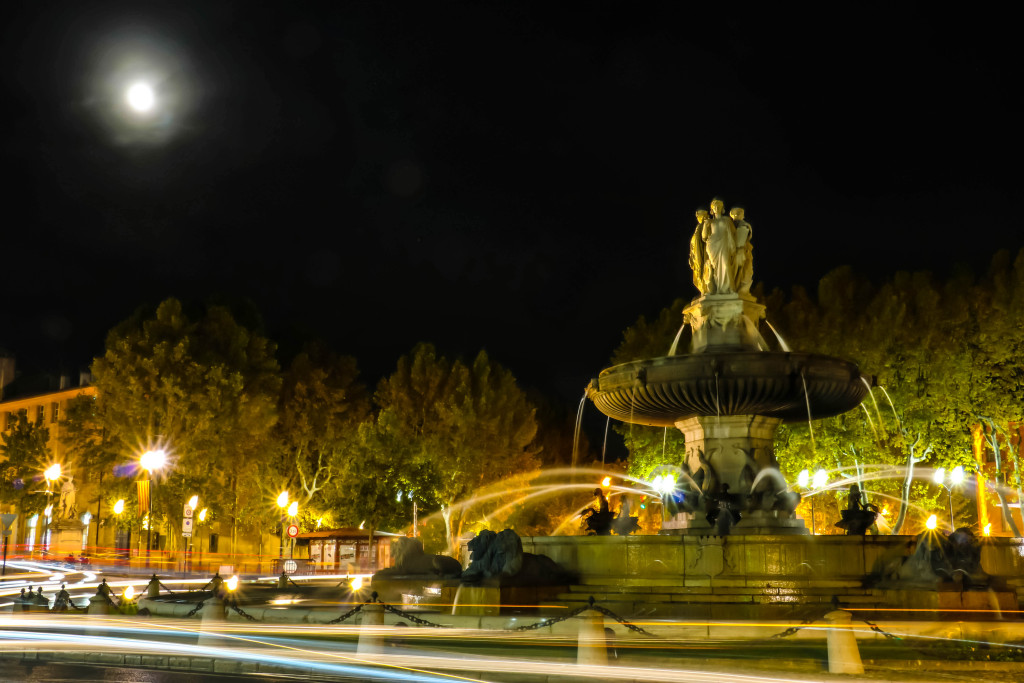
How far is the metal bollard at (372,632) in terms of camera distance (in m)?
12.7

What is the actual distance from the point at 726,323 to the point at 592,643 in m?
10.9

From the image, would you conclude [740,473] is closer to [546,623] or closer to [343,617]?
[546,623]

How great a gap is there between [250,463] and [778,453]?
22.3 m

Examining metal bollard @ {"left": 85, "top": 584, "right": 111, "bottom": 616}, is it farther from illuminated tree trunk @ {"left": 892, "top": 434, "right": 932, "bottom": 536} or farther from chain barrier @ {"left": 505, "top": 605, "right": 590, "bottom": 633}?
illuminated tree trunk @ {"left": 892, "top": 434, "right": 932, "bottom": 536}

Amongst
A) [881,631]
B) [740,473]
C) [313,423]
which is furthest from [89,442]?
[881,631]

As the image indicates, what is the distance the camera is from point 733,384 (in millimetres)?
18031

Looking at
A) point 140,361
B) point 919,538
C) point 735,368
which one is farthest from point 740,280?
point 140,361

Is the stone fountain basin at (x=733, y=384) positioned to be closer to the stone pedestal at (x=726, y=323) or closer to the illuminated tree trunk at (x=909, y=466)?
the stone pedestal at (x=726, y=323)

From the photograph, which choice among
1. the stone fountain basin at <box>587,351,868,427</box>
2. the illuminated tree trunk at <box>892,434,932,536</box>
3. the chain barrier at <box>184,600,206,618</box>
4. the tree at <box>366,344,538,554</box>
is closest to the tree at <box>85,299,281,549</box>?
the tree at <box>366,344,538,554</box>

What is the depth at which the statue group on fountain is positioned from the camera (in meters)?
21.0

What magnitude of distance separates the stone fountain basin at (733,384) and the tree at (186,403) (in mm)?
25943

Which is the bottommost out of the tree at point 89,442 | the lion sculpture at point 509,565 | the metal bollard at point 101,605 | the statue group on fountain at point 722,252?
the metal bollard at point 101,605

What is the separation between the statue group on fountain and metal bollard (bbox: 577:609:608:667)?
1097cm

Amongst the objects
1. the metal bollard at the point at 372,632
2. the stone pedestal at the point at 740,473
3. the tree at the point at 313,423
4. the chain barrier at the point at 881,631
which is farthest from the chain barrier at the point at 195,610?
the tree at the point at 313,423
